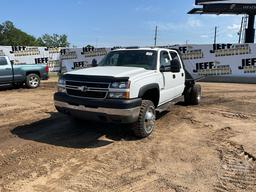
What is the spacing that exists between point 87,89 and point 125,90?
827mm

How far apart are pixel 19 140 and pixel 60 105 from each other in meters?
1.11

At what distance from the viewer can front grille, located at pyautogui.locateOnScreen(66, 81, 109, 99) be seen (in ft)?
22.5

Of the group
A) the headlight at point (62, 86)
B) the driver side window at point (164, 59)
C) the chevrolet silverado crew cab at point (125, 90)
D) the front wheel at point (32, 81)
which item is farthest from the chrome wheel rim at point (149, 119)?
the front wheel at point (32, 81)

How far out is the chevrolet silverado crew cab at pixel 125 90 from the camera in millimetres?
6746

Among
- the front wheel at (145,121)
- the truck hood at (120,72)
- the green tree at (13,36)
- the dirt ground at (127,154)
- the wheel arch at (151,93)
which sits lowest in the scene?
the dirt ground at (127,154)

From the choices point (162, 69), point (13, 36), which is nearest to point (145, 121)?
point (162, 69)

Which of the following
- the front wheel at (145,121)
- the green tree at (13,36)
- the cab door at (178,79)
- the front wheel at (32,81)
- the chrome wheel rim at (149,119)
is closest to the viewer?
the front wheel at (145,121)

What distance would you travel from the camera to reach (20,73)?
16.5m

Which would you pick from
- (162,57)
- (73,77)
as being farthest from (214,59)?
(73,77)

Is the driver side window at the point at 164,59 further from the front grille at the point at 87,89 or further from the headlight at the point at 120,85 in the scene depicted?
A: the front grille at the point at 87,89

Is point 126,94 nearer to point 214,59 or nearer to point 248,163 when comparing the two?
point 248,163

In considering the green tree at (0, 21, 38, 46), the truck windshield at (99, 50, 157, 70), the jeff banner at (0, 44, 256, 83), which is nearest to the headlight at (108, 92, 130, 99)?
the truck windshield at (99, 50, 157, 70)

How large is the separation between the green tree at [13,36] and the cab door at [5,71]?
188 feet

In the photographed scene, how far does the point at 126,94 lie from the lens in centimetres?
673
